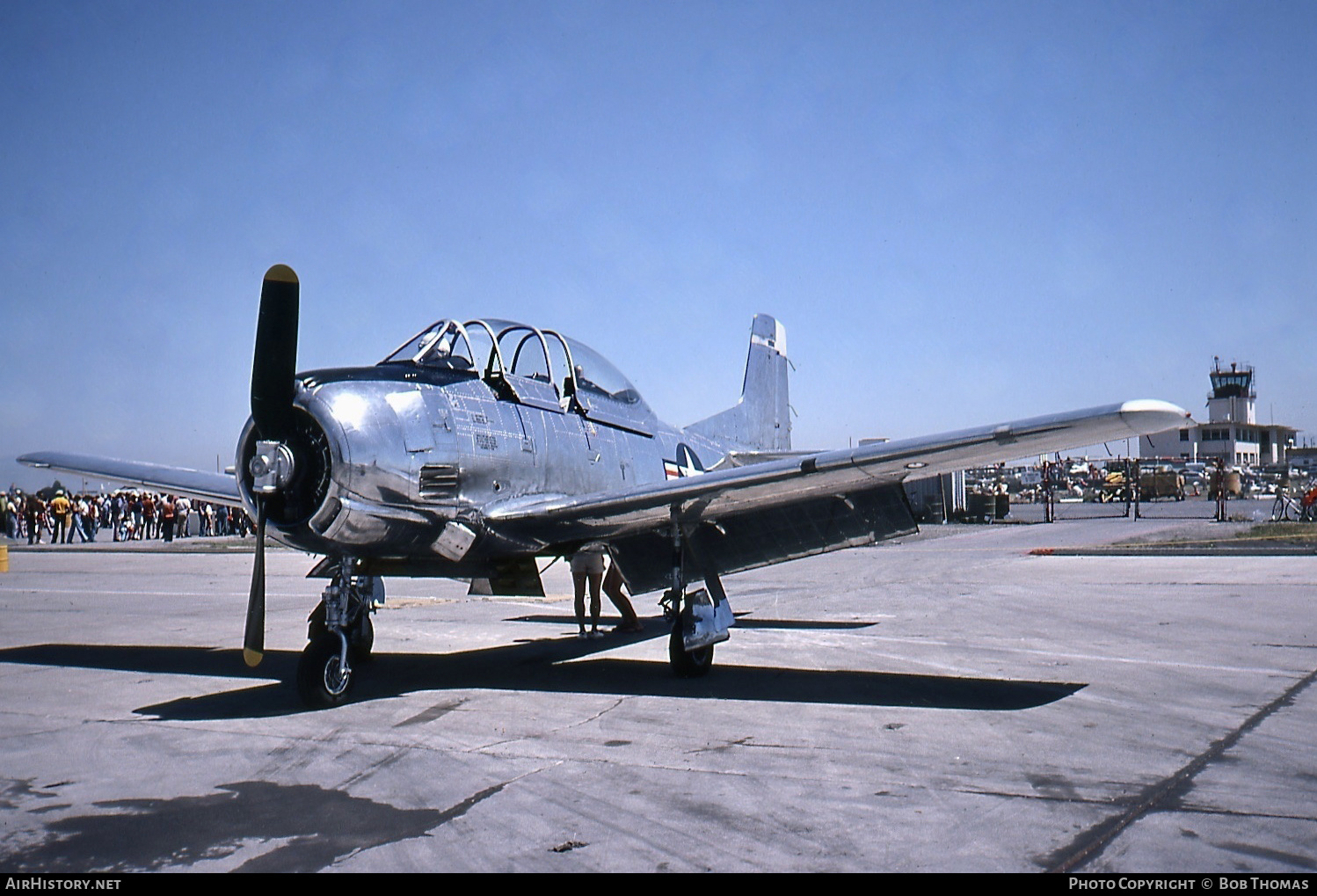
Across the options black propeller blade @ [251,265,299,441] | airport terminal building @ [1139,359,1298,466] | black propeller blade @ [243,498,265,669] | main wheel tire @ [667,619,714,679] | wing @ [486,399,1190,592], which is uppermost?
airport terminal building @ [1139,359,1298,466]

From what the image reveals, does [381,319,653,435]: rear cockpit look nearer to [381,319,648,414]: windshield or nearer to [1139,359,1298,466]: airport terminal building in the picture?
[381,319,648,414]: windshield

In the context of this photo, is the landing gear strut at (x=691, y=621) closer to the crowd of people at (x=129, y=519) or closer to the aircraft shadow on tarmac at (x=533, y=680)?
the aircraft shadow on tarmac at (x=533, y=680)

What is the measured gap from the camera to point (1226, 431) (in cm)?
10394

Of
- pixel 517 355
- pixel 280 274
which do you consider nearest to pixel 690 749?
pixel 280 274

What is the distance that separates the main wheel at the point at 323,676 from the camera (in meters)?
7.05

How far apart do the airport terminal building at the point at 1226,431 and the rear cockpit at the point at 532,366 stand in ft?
345

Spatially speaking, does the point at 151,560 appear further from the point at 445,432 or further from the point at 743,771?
the point at 743,771

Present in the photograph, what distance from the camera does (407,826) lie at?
430 centimetres

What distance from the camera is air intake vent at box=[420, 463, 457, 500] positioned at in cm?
753

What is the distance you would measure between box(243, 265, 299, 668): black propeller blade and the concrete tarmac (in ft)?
2.34

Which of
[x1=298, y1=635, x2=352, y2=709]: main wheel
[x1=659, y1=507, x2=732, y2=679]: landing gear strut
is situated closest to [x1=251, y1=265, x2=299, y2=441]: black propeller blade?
[x1=298, y1=635, x2=352, y2=709]: main wheel

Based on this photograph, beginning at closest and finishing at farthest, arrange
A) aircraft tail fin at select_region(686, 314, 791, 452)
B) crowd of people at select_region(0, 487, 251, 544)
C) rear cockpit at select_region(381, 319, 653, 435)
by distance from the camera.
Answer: rear cockpit at select_region(381, 319, 653, 435) → aircraft tail fin at select_region(686, 314, 791, 452) → crowd of people at select_region(0, 487, 251, 544)

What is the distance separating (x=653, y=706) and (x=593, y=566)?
4623 millimetres

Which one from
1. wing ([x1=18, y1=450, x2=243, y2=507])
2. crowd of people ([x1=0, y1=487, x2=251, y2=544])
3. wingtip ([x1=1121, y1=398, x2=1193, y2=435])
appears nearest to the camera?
wingtip ([x1=1121, y1=398, x2=1193, y2=435])
